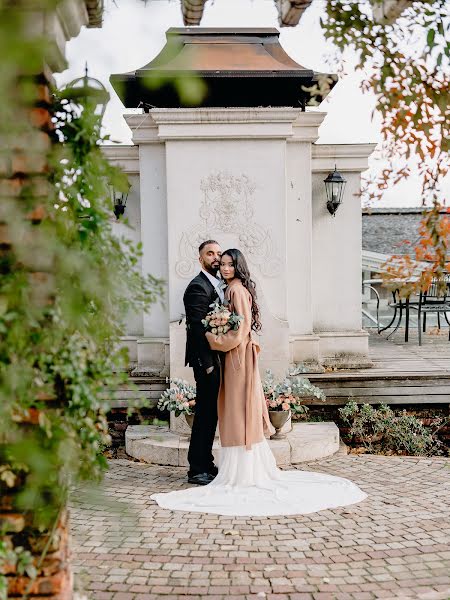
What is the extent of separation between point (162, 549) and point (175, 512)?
88cm

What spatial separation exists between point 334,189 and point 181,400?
12.9 ft

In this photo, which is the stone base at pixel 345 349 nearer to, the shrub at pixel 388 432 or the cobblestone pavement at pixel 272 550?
the shrub at pixel 388 432

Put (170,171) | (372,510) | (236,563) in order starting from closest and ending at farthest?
(236,563), (372,510), (170,171)

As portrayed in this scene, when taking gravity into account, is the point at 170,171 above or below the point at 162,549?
above

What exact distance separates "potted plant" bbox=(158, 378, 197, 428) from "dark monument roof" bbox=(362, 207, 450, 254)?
48.7 ft

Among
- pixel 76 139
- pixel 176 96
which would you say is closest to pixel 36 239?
pixel 76 139

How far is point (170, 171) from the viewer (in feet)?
27.8

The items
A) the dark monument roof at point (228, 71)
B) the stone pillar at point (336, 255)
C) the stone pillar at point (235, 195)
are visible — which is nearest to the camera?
the stone pillar at point (235, 195)

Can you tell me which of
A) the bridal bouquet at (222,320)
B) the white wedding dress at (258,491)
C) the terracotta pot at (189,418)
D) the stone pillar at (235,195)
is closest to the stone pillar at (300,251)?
the stone pillar at (235,195)

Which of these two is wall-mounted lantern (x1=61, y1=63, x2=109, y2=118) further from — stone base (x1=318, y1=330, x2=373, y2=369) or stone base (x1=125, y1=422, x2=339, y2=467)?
stone base (x1=318, y1=330, x2=373, y2=369)

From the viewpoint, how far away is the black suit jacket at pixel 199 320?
21.9 ft

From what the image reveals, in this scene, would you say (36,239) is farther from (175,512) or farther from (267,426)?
(267,426)

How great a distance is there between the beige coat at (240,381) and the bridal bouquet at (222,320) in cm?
5

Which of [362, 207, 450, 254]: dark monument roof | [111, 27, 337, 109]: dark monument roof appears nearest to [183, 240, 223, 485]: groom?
[111, 27, 337, 109]: dark monument roof
